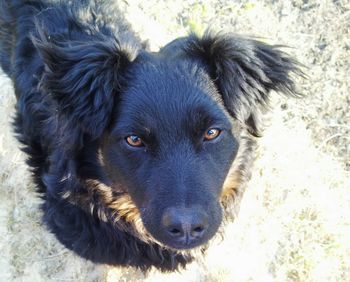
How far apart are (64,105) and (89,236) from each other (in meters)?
0.96

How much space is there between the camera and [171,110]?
2379 millimetres

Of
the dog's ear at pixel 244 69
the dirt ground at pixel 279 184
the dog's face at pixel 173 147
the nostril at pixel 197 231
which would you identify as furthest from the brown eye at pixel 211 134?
the dirt ground at pixel 279 184

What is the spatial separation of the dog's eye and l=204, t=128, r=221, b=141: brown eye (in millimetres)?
321

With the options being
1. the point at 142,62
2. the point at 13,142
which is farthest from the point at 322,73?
the point at 13,142

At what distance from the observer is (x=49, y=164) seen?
10.1 ft

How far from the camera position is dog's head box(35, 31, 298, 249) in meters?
2.38

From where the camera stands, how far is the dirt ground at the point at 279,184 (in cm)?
386

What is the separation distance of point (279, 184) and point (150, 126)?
1993 mm

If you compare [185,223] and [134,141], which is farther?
[134,141]

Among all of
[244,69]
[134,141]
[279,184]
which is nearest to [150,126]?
[134,141]

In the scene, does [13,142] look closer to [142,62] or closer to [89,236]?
[89,236]

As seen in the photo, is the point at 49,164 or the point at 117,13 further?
the point at 117,13

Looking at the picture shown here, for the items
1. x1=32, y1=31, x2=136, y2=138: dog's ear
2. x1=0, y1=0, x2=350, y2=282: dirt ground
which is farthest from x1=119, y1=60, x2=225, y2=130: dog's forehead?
x1=0, y1=0, x2=350, y2=282: dirt ground

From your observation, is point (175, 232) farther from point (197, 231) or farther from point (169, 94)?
point (169, 94)
